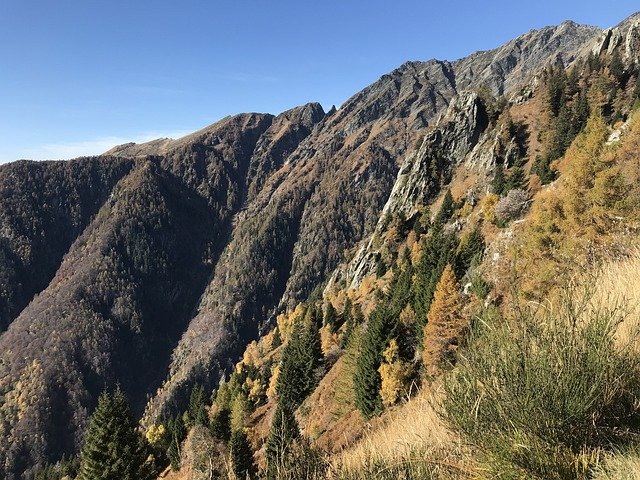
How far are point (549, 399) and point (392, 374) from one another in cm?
3699

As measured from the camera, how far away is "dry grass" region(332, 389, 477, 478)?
469 cm

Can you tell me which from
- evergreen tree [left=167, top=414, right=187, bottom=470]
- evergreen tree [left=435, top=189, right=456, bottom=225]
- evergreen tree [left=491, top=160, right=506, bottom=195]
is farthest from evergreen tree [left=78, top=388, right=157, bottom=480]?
evergreen tree [left=435, top=189, right=456, bottom=225]

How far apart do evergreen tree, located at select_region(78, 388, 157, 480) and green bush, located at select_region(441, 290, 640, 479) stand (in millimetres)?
34105

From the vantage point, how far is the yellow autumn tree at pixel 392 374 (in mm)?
36438

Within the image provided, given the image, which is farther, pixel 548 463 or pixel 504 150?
pixel 504 150

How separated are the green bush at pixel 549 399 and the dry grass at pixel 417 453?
464 mm

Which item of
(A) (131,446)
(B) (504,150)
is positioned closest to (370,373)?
(A) (131,446)

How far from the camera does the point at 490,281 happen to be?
3747cm

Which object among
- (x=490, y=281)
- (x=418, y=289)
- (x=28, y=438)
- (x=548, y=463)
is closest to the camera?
(x=548, y=463)

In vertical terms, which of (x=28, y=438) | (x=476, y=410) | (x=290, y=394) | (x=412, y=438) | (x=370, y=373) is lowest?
(x=28, y=438)

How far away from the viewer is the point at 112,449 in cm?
3062

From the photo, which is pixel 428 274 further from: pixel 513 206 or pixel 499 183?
pixel 499 183

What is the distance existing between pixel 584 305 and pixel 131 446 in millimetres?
35951

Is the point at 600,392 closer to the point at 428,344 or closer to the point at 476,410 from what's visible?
the point at 476,410
